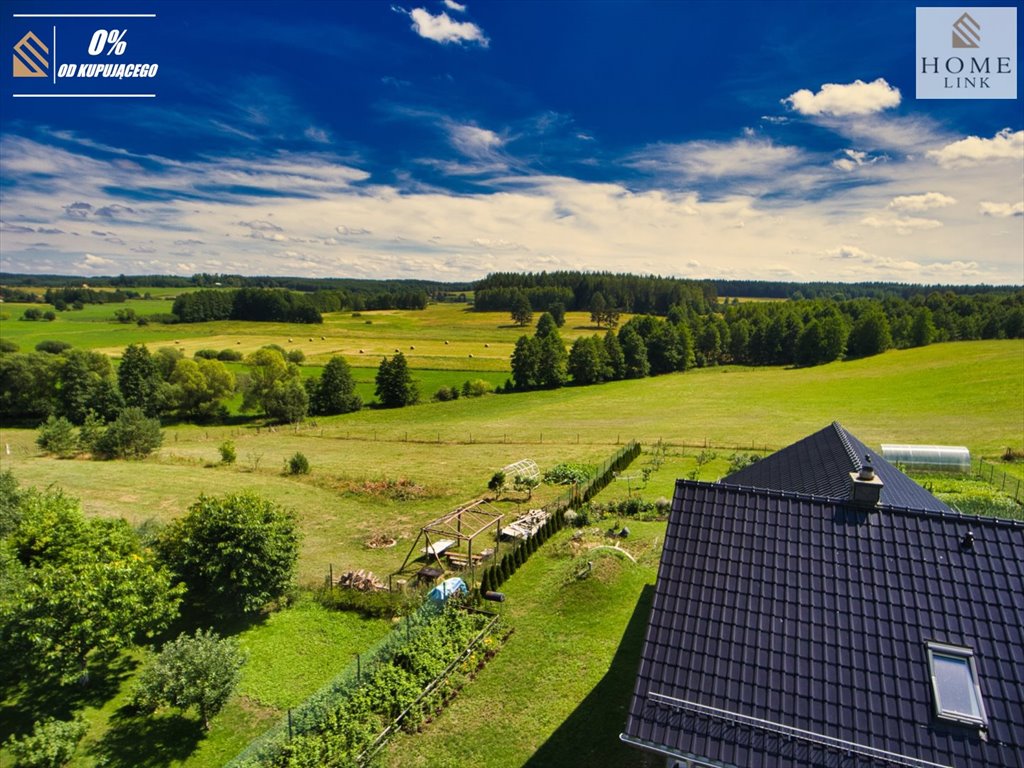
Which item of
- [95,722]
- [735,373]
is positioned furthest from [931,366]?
[95,722]

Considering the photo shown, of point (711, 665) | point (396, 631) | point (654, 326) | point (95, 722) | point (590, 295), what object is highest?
point (590, 295)

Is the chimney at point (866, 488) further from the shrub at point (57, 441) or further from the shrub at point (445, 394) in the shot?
the shrub at point (445, 394)

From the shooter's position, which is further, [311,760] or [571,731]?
[571,731]

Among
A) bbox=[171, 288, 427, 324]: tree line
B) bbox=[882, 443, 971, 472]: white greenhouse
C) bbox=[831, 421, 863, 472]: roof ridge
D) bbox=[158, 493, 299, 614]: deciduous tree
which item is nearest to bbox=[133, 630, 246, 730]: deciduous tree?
bbox=[158, 493, 299, 614]: deciduous tree

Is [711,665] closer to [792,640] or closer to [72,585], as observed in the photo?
[792,640]

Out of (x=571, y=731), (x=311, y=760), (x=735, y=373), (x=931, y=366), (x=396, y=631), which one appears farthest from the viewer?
(x=735, y=373)

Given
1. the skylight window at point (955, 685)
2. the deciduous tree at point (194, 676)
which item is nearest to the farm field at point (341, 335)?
the deciduous tree at point (194, 676)
